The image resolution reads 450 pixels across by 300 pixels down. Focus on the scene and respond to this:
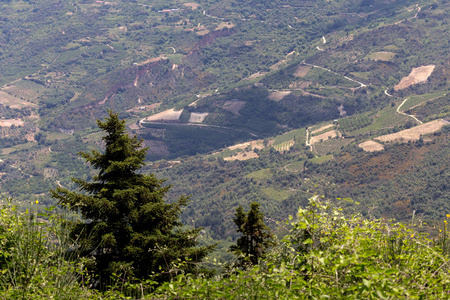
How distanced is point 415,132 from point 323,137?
34.3 metres

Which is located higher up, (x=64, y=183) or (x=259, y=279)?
(x=259, y=279)

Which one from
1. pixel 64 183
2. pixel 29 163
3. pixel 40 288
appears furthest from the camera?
Answer: pixel 29 163

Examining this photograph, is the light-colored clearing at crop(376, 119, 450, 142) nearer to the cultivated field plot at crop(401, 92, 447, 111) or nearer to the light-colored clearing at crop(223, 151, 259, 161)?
the cultivated field plot at crop(401, 92, 447, 111)

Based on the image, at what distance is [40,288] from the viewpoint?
11.8m

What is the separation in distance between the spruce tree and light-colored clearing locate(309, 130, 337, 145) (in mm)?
141245

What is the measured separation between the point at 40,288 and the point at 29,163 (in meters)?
182

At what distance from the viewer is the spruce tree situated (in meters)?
19.6

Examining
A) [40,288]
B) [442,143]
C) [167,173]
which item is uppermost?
[40,288]

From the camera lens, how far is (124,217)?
21.0 m

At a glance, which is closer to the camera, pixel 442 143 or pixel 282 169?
pixel 442 143

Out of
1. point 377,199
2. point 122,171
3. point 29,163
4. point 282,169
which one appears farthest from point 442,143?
point 29,163

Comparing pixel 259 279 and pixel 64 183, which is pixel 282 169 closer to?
pixel 64 183

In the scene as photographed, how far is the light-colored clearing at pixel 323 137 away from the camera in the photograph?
522 ft

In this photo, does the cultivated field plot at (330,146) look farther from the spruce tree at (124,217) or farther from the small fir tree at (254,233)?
the spruce tree at (124,217)
